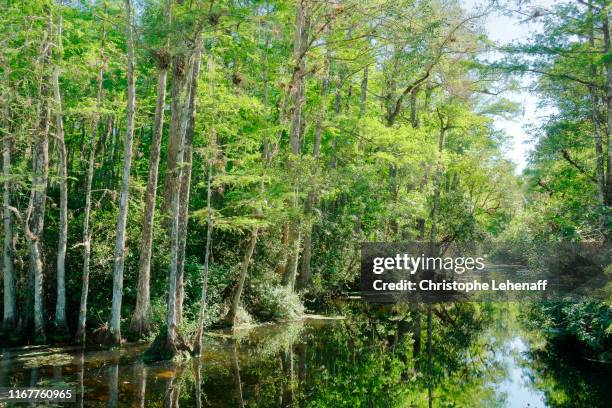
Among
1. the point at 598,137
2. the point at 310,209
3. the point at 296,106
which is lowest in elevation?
the point at 310,209

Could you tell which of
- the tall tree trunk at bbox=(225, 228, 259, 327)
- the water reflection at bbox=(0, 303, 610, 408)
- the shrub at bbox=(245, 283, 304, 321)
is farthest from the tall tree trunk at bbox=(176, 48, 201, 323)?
the shrub at bbox=(245, 283, 304, 321)

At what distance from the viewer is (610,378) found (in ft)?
36.2

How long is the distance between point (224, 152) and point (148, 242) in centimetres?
297

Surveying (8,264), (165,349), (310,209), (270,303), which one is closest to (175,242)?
(165,349)

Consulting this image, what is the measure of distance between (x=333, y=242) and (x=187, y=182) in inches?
446

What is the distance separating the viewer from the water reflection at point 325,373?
9555 mm

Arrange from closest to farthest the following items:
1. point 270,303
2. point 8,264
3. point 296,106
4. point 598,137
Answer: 1. point 8,264
2. point 296,106
3. point 270,303
4. point 598,137

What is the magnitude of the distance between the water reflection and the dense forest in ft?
3.61

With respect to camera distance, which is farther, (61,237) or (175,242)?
(61,237)

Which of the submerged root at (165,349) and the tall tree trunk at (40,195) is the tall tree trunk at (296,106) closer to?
the submerged root at (165,349)

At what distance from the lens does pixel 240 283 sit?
1563 cm

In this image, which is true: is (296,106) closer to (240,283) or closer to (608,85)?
(240,283)

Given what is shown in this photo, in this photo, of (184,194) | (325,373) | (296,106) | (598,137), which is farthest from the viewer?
(598,137)

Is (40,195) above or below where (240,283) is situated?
above
